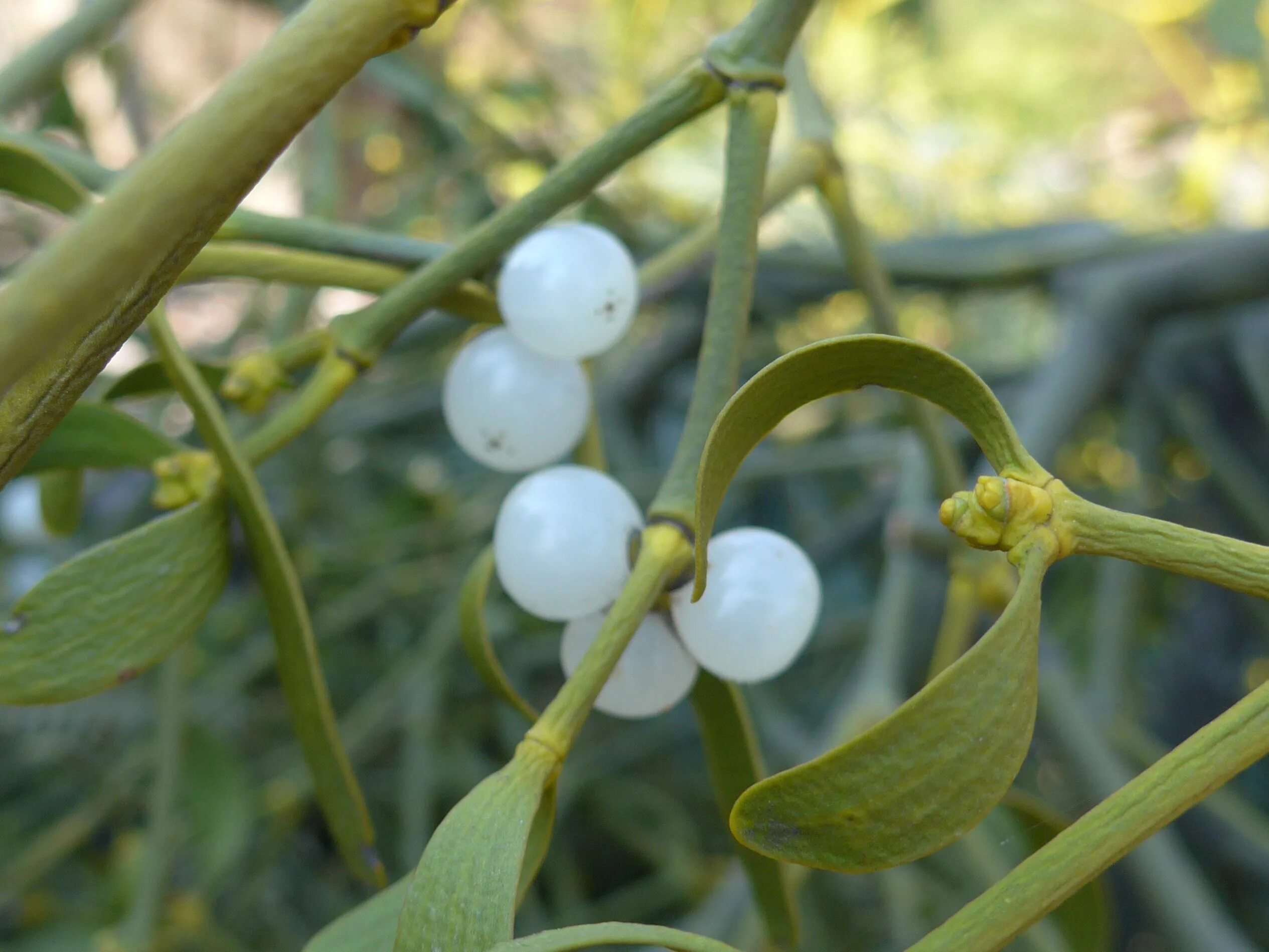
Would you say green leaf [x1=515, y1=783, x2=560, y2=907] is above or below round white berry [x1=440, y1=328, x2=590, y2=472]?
below

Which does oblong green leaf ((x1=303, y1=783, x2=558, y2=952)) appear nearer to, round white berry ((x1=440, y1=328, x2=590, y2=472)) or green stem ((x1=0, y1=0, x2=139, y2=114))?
round white berry ((x1=440, y1=328, x2=590, y2=472))

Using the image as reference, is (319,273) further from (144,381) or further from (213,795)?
(213,795)

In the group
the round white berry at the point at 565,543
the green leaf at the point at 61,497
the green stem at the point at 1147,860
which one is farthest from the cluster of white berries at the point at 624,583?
the green stem at the point at 1147,860

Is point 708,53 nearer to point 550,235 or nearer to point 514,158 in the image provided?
point 550,235

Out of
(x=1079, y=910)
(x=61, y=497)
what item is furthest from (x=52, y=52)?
(x=1079, y=910)

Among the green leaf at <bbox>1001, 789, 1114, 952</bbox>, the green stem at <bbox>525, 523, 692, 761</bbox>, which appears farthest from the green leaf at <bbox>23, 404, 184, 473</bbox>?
the green leaf at <bbox>1001, 789, 1114, 952</bbox>
